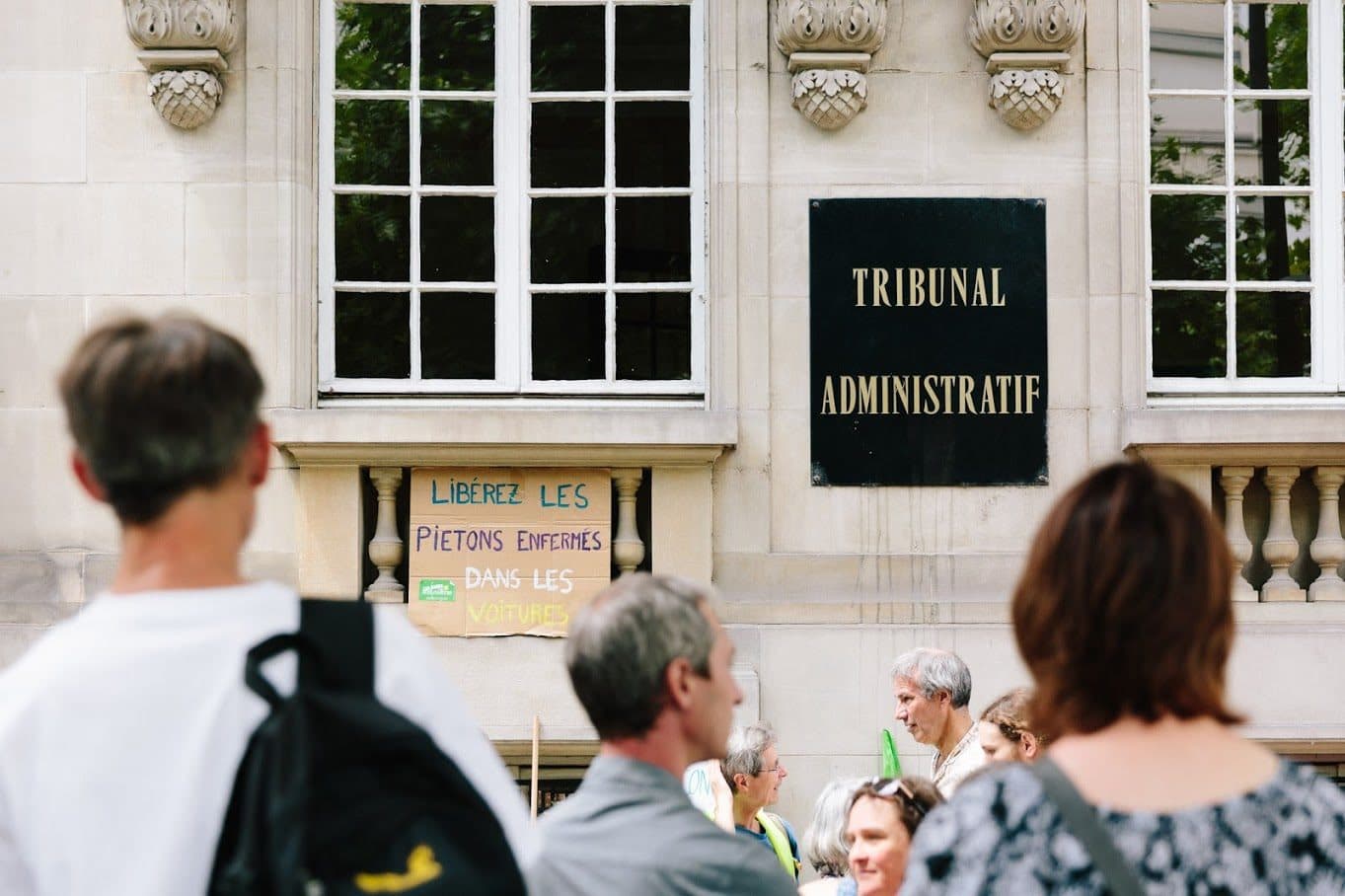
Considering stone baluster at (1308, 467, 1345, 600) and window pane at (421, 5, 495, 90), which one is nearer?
stone baluster at (1308, 467, 1345, 600)

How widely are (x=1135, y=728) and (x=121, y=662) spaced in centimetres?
113

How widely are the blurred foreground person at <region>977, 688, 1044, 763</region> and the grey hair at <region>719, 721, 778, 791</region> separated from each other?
1060mm

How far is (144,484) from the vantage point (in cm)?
211

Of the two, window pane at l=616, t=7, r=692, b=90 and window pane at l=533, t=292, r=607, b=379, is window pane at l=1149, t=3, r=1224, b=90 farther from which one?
window pane at l=533, t=292, r=607, b=379

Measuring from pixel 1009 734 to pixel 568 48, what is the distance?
4.30 meters

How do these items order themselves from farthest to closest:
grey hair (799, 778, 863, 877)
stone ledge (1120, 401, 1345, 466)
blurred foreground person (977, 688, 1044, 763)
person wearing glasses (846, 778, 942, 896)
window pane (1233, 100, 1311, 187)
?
1. window pane (1233, 100, 1311, 187)
2. stone ledge (1120, 401, 1345, 466)
3. blurred foreground person (977, 688, 1044, 763)
4. grey hair (799, 778, 863, 877)
5. person wearing glasses (846, 778, 942, 896)

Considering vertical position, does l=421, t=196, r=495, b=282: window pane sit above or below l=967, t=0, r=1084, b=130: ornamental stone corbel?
below

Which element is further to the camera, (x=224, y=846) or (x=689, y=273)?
(x=689, y=273)

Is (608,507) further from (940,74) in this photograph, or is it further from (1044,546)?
(1044,546)

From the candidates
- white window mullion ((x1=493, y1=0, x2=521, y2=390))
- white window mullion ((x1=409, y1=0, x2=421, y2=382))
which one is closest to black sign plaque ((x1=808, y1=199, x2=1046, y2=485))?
white window mullion ((x1=493, y1=0, x2=521, y2=390))

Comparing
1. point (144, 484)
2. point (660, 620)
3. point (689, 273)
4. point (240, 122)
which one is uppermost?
point (240, 122)

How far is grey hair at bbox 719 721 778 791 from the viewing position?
244 inches

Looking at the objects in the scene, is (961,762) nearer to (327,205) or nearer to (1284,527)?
(1284,527)

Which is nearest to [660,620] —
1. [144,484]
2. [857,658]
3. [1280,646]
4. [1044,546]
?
[1044,546]
